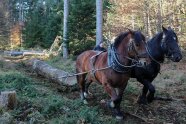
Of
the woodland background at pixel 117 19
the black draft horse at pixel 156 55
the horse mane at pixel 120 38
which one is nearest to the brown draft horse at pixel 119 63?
the horse mane at pixel 120 38

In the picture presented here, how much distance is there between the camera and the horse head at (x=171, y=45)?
7.93 m

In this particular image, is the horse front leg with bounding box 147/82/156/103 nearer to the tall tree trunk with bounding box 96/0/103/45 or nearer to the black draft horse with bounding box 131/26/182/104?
the black draft horse with bounding box 131/26/182/104

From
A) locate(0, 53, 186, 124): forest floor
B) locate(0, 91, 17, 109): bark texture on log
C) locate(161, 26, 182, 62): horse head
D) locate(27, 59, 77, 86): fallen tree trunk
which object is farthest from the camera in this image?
locate(27, 59, 77, 86): fallen tree trunk

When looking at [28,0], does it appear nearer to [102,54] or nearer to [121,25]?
[121,25]

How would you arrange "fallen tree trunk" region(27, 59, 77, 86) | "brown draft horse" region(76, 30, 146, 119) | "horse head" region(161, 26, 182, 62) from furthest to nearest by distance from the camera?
"fallen tree trunk" region(27, 59, 77, 86) → "horse head" region(161, 26, 182, 62) → "brown draft horse" region(76, 30, 146, 119)

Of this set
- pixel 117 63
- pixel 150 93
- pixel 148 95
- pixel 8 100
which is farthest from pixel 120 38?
pixel 8 100

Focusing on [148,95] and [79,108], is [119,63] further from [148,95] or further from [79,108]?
[148,95]

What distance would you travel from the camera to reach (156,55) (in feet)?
27.8

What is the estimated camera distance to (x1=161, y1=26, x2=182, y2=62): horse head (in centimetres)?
793

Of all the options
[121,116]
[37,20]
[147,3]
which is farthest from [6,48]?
[121,116]

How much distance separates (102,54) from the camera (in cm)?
848

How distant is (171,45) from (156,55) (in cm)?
60

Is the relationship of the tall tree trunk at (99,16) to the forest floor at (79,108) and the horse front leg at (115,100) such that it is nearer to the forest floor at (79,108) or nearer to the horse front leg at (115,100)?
the forest floor at (79,108)

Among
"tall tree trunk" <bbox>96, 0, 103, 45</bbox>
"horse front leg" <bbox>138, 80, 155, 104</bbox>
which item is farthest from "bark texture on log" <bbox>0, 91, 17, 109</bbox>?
"tall tree trunk" <bbox>96, 0, 103, 45</bbox>
